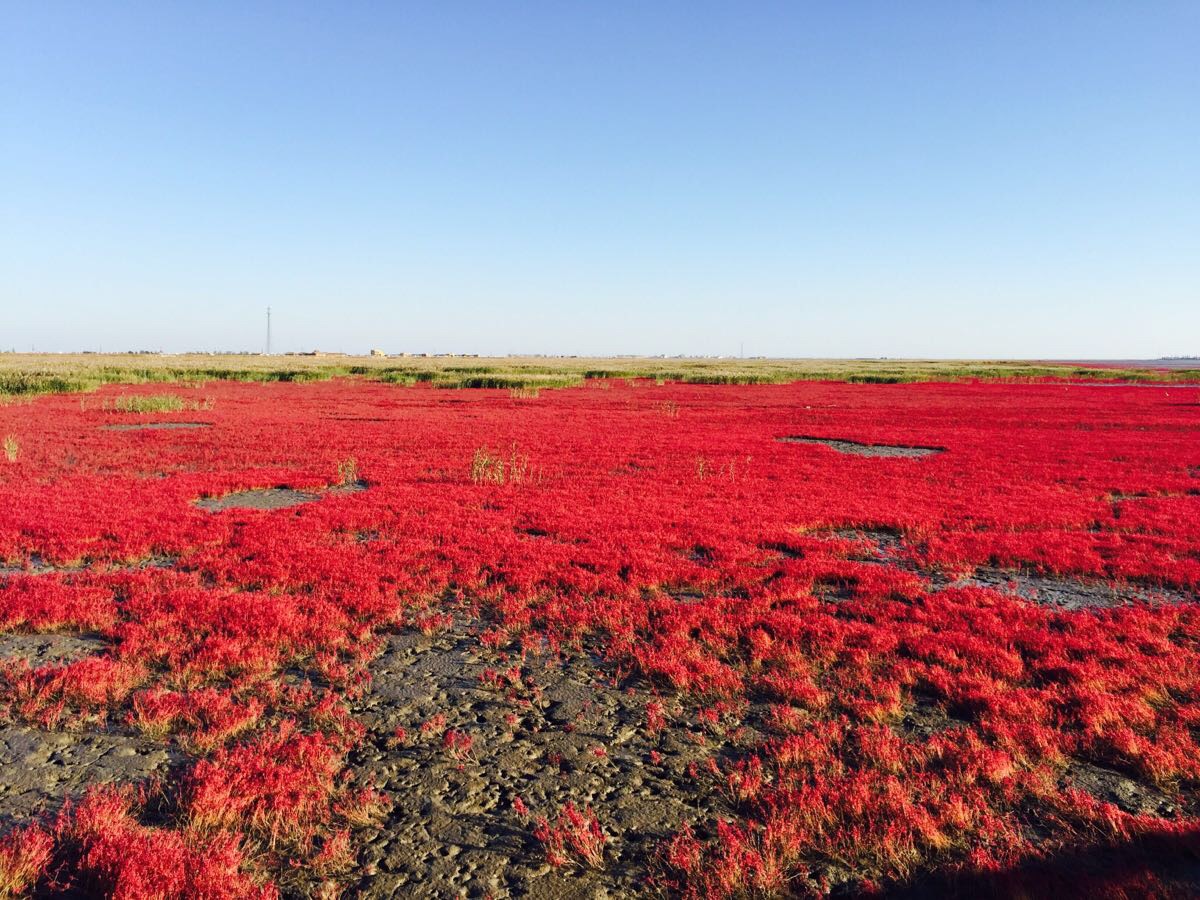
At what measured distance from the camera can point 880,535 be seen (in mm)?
15523

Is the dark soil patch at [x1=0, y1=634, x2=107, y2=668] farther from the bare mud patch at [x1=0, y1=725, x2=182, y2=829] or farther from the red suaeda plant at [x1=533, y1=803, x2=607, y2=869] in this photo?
the red suaeda plant at [x1=533, y1=803, x2=607, y2=869]

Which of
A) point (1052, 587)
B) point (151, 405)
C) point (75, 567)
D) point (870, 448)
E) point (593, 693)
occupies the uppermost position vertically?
point (151, 405)

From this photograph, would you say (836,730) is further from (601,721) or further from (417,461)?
(417,461)

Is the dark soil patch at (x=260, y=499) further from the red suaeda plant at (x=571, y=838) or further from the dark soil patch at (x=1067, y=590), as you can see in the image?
the dark soil patch at (x=1067, y=590)

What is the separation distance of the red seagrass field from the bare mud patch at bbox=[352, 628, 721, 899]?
0.03 m

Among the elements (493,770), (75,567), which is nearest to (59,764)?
(493,770)

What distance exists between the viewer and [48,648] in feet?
27.7

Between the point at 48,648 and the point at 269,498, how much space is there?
34.5ft

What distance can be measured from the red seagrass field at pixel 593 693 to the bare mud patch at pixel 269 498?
26 cm

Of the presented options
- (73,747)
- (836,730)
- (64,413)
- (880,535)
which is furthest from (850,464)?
(64,413)

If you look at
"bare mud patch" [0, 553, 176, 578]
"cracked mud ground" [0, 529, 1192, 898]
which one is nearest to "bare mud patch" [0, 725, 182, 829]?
Result: "cracked mud ground" [0, 529, 1192, 898]

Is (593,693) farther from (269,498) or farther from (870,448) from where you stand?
(870,448)

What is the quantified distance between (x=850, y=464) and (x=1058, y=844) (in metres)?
21.7

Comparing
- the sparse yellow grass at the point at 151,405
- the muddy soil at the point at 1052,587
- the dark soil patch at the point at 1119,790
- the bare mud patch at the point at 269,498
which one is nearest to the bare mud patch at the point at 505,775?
the dark soil patch at the point at 1119,790
